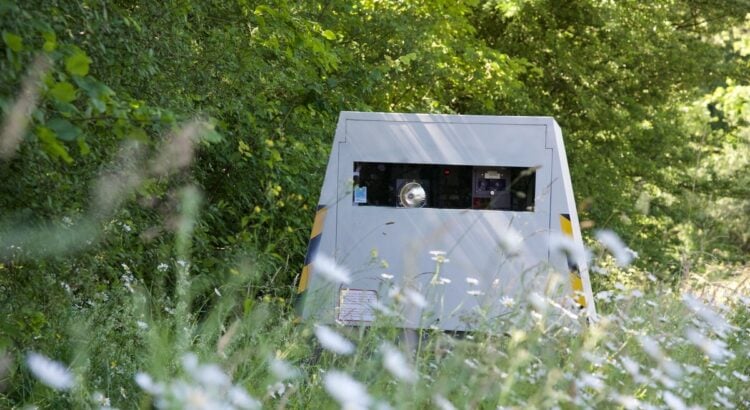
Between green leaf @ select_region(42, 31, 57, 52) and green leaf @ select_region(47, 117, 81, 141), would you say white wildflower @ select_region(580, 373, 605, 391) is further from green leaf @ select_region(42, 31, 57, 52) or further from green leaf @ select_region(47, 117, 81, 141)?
green leaf @ select_region(42, 31, 57, 52)

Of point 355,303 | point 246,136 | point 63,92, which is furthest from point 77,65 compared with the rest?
point 246,136

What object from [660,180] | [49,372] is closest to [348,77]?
[49,372]

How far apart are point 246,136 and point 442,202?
12.0ft

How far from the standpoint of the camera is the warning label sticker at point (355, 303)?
26.8ft

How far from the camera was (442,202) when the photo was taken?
8500mm

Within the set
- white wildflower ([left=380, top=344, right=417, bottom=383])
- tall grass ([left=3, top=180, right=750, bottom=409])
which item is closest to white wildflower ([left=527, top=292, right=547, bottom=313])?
tall grass ([left=3, top=180, right=750, bottom=409])

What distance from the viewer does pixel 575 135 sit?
24000mm

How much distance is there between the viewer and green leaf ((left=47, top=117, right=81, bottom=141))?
425cm

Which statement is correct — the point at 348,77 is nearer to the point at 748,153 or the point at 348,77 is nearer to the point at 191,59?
the point at 191,59

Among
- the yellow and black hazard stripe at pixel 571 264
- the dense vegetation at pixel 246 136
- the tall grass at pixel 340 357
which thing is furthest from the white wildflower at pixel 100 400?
the yellow and black hazard stripe at pixel 571 264

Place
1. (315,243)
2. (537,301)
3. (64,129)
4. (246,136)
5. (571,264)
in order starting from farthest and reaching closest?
(246,136), (315,243), (571,264), (537,301), (64,129)

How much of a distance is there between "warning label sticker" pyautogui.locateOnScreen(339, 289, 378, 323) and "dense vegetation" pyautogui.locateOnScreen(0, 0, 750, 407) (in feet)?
1.86

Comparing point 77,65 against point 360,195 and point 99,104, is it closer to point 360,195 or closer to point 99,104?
point 99,104

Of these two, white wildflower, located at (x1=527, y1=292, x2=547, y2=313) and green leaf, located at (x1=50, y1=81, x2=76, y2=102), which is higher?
green leaf, located at (x1=50, y1=81, x2=76, y2=102)
